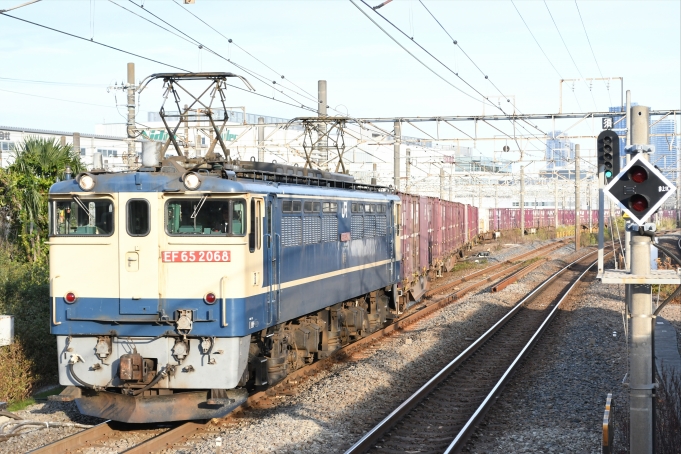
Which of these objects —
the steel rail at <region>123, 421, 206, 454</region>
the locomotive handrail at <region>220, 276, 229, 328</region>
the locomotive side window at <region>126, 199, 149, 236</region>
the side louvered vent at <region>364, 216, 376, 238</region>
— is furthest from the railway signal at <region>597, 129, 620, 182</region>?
the side louvered vent at <region>364, 216, 376, 238</region>

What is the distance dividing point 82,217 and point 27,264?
11213mm

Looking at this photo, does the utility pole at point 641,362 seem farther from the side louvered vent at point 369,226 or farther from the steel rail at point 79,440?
the side louvered vent at point 369,226

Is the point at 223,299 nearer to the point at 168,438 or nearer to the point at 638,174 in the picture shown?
the point at 168,438

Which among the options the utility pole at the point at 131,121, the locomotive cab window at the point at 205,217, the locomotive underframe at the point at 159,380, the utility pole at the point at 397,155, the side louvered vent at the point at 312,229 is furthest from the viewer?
the utility pole at the point at 397,155

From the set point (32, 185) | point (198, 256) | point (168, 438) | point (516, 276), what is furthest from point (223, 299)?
point (516, 276)

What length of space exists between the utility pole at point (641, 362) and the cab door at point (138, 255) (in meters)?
5.65

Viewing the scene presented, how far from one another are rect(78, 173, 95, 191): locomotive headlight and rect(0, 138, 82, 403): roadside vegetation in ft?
12.7

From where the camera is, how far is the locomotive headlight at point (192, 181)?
10.4 m

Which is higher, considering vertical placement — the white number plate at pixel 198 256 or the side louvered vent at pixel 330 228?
the side louvered vent at pixel 330 228

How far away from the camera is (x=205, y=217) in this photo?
416 inches

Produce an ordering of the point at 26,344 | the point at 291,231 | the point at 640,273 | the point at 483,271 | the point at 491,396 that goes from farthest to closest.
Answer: the point at 483,271
the point at 26,344
the point at 291,231
the point at 491,396
the point at 640,273

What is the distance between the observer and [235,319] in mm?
10391

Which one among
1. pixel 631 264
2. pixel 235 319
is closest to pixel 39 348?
pixel 235 319

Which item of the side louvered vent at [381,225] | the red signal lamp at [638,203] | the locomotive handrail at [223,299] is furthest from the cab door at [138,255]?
the side louvered vent at [381,225]
